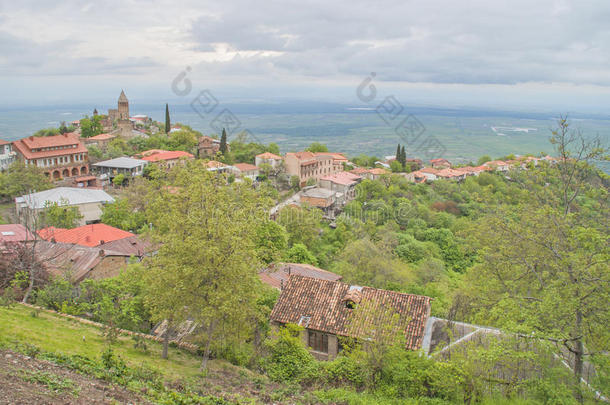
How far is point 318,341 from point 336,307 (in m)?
1.57

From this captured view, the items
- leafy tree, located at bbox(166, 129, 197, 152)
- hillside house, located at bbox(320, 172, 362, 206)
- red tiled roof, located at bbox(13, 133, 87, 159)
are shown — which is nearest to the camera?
red tiled roof, located at bbox(13, 133, 87, 159)

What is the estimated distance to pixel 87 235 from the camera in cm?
2955

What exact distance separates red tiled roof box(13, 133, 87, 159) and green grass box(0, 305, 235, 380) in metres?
45.9

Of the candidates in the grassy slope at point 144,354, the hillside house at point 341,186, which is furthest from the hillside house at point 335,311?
the hillside house at point 341,186

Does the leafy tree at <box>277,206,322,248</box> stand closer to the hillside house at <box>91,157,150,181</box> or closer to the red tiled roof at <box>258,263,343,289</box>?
the red tiled roof at <box>258,263,343,289</box>

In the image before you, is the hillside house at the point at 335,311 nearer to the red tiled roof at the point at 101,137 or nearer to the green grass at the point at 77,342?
the green grass at the point at 77,342

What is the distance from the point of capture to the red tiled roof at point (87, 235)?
28513 mm

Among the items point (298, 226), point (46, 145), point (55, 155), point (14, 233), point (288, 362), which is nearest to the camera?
point (288, 362)

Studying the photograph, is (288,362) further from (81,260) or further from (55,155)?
(55,155)

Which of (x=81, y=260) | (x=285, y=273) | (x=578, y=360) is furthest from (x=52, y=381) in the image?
(x=285, y=273)

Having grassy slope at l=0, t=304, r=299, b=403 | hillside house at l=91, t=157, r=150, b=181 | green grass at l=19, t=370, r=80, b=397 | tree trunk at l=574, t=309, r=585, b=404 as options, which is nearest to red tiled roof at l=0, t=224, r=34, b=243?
grassy slope at l=0, t=304, r=299, b=403

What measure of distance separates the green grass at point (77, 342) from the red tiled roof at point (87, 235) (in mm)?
13334

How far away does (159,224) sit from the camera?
14328 millimetres

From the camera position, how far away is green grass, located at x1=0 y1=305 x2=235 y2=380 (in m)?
11.9
